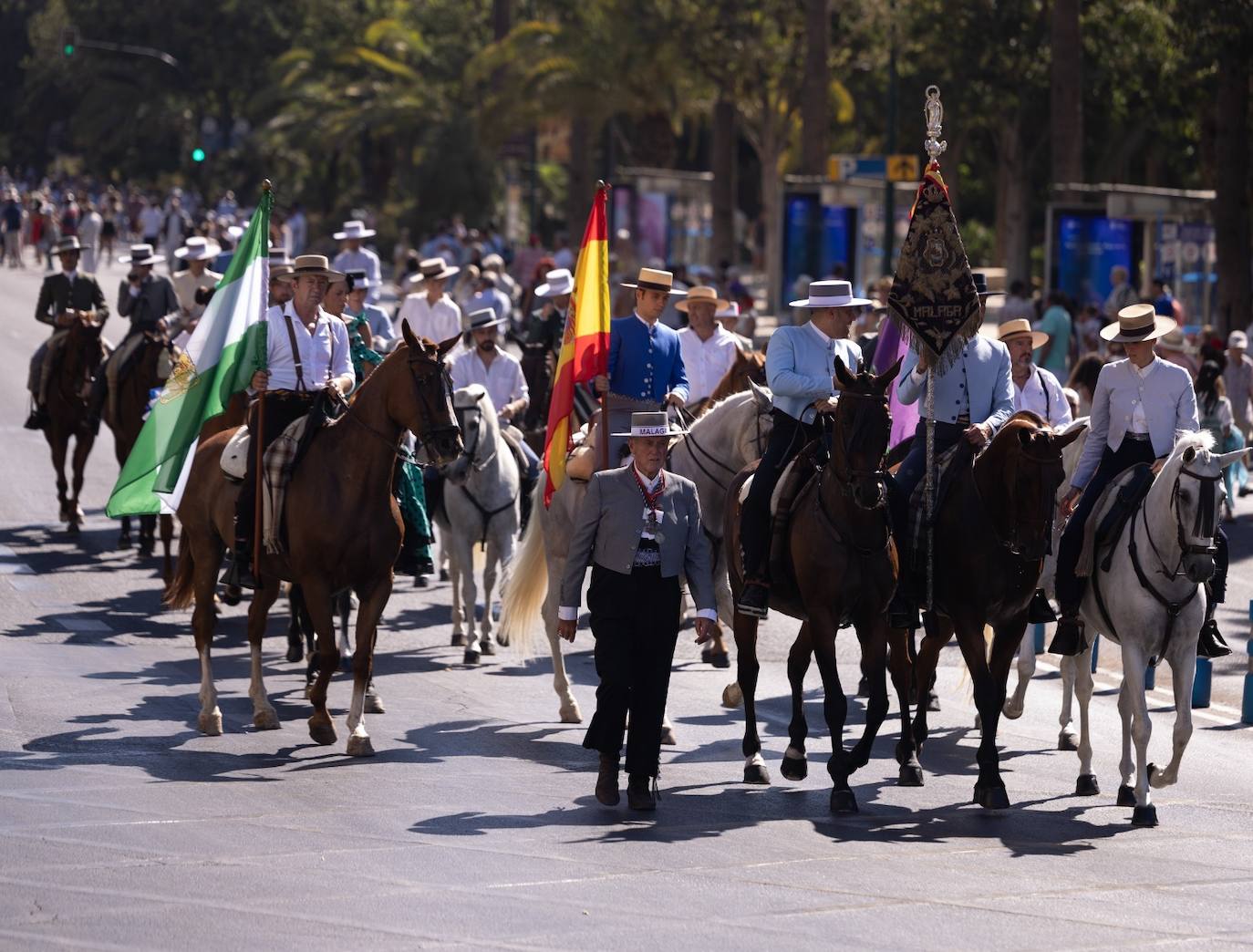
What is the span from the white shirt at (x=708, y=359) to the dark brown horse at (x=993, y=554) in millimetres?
5877

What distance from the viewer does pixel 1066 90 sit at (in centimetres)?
3375

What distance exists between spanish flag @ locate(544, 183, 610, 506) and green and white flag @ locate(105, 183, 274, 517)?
199 centimetres

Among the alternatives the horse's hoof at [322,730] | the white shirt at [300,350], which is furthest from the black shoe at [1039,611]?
the white shirt at [300,350]

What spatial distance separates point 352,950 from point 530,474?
9.44m

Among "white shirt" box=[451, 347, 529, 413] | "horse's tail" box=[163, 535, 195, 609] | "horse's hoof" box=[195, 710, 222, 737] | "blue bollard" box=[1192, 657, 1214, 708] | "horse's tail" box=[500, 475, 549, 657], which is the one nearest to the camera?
"horse's hoof" box=[195, 710, 222, 737]

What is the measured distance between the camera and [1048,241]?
32406 millimetres

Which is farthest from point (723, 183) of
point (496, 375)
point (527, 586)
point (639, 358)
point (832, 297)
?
point (832, 297)

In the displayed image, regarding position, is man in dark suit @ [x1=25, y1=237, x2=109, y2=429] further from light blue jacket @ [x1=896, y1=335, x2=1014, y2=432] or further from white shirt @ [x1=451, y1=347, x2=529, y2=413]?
light blue jacket @ [x1=896, y1=335, x2=1014, y2=432]

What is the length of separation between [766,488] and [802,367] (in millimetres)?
826

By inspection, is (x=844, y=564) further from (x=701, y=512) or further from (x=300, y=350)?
(x=300, y=350)

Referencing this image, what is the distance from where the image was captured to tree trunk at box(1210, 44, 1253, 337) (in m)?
32.1

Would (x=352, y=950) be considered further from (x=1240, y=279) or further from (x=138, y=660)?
(x=1240, y=279)

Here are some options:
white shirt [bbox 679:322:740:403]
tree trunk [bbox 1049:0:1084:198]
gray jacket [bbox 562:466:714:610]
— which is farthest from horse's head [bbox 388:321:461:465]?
tree trunk [bbox 1049:0:1084:198]

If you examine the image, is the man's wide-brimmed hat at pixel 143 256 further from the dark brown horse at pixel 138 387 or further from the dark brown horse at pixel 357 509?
the dark brown horse at pixel 357 509
